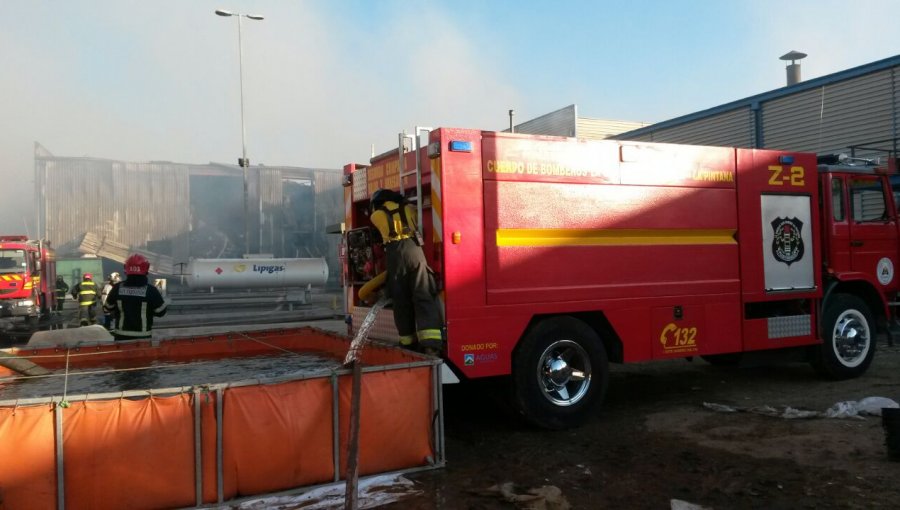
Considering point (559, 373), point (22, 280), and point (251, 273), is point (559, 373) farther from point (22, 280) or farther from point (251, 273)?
point (251, 273)

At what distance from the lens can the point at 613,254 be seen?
6.14 metres

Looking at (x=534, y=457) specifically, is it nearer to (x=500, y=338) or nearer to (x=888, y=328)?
(x=500, y=338)

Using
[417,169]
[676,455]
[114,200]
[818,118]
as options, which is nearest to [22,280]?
[417,169]

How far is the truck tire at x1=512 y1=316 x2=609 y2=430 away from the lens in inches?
223

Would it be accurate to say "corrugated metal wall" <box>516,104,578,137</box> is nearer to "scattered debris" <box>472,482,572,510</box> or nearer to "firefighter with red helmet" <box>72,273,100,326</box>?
"firefighter with red helmet" <box>72,273,100,326</box>

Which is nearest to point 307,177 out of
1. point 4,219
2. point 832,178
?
point 4,219

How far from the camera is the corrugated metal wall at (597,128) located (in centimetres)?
2797

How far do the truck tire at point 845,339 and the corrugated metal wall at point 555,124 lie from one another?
1897 centimetres

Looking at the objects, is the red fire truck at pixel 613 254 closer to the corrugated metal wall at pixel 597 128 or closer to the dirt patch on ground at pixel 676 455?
the dirt patch on ground at pixel 676 455

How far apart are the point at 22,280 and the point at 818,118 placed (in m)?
19.9

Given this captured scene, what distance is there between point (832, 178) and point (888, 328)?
6.65 ft

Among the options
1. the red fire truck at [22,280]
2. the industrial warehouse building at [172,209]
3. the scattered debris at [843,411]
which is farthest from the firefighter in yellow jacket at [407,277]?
the industrial warehouse building at [172,209]

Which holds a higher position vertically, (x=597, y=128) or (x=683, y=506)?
(x=597, y=128)

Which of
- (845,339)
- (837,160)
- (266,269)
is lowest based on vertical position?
(845,339)
